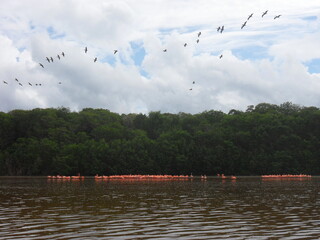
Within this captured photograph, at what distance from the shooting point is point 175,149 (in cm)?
11081

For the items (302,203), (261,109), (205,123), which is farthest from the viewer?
(261,109)

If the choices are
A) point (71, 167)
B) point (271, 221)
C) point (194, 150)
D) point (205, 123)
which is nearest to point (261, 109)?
point (205, 123)

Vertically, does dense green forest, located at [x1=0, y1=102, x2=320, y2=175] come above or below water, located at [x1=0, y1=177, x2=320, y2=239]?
above

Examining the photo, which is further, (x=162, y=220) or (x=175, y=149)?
(x=175, y=149)

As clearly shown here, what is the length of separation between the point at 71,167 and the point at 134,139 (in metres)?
18.2

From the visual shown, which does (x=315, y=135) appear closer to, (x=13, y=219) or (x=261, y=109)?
(x=261, y=109)

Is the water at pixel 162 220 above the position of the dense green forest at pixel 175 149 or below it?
below

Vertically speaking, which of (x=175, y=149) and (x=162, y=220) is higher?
(x=175, y=149)

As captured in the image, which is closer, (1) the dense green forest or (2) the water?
(2) the water

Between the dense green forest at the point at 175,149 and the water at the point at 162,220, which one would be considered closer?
the water at the point at 162,220

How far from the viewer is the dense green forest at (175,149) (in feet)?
358

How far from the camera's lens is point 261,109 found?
14600cm

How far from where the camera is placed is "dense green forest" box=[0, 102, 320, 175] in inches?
4291

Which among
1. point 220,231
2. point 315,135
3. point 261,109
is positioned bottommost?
point 220,231
